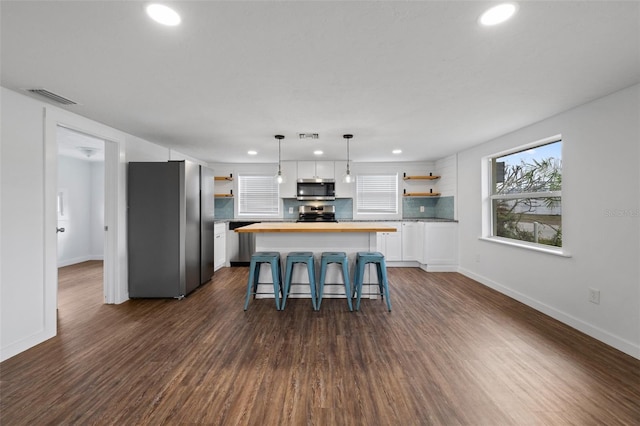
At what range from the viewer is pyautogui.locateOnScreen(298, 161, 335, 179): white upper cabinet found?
19.1 ft

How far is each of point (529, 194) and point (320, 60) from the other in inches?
124

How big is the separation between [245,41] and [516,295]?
13.5ft

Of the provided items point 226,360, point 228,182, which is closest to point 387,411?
point 226,360

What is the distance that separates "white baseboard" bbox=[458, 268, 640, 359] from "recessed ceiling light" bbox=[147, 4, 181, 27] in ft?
13.0

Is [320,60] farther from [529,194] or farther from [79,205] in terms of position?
[79,205]

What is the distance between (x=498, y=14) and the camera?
1.40m

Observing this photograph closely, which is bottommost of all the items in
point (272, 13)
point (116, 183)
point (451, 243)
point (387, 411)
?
point (387, 411)

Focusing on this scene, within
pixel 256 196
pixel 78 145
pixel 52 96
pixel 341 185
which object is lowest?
pixel 256 196

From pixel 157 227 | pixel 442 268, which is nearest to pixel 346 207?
pixel 442 268

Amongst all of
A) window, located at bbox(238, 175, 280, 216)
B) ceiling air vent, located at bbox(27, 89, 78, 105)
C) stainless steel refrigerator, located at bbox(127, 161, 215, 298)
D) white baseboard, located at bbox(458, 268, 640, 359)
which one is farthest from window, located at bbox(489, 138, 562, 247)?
ceiling air vent, located at bbox(27, 89, 78, 105)

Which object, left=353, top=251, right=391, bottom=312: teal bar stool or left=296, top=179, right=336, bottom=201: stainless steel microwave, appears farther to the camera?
left=296, top=179, right=336, bottom=201: stainless steel microwave

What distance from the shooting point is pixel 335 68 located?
1.95 m

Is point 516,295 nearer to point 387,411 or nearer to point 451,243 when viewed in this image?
point 451,243

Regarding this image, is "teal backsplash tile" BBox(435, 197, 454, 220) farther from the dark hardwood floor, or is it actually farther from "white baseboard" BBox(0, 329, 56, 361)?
"white baseboard" BBox(0, 329, 56, 361)
